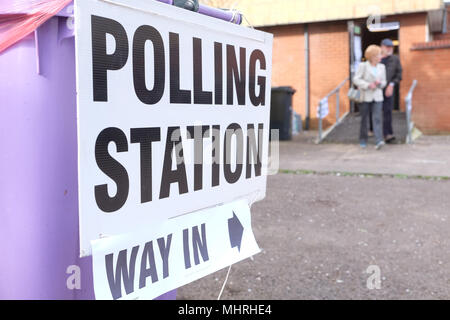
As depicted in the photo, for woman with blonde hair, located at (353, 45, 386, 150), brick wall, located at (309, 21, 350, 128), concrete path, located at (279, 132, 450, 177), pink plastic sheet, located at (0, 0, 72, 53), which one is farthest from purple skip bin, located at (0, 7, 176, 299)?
brick wall, located at (309, 21, 350, 128)

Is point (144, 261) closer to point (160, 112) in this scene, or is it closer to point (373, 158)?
point (160, 112)

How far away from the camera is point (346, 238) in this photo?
14.5ft

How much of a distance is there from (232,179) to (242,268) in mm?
2031

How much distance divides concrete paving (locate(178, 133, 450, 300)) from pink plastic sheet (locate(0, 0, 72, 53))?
224 centimetres

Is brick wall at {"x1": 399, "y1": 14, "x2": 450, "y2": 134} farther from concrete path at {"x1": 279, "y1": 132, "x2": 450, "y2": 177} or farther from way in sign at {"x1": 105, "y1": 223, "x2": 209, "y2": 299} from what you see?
way in sign at {"x1": 105, "y1": 223, "x2": 209, "y2": 299}

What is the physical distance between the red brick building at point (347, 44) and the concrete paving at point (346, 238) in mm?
4955

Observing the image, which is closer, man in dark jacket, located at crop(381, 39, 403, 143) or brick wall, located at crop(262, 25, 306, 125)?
man in dark jacket, located at crop(381, 39, 403, 143)

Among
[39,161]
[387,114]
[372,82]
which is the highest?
[372,82]

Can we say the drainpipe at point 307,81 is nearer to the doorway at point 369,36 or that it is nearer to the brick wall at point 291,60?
the brick wall at point 291,60

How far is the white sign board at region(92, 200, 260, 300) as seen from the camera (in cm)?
142

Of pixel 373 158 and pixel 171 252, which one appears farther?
pixel 373 158

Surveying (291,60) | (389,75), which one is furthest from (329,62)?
(389,75)

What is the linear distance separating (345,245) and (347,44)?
407 inches

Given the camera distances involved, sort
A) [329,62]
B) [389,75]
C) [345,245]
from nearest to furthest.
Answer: [345,245] → [389,75] → [329,62]
